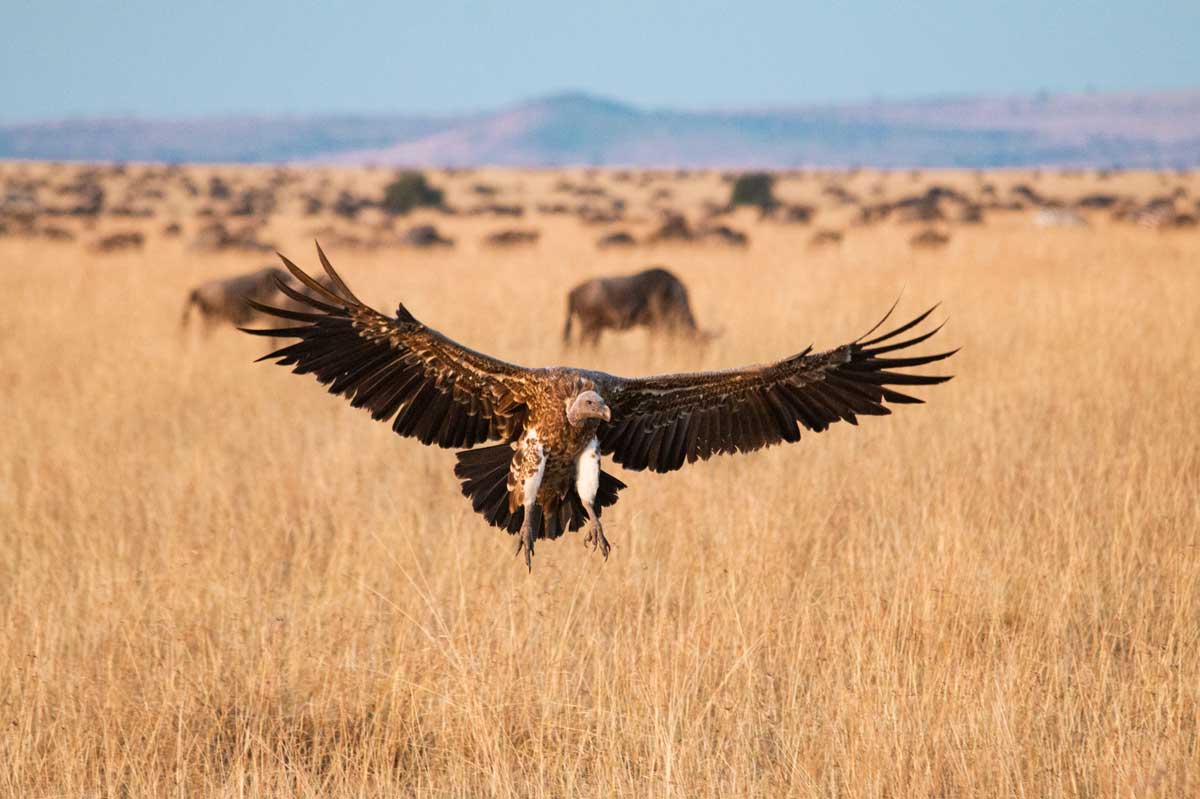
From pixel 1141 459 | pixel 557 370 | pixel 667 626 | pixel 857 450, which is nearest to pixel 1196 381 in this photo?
pixel 1141 459

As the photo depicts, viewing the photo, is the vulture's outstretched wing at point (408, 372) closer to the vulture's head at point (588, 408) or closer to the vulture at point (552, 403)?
the vulture at point (552, 403)

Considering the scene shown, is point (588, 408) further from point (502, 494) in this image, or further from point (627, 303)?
point (627, 303)

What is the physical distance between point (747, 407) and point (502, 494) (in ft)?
3.45

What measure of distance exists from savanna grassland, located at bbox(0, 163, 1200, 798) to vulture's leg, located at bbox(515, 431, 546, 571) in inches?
25.5

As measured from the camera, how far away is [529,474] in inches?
196

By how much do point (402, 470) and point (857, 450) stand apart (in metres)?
3.01

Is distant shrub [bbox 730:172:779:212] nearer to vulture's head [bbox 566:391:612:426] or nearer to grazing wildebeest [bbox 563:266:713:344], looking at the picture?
grazing wildebeest [bbox 563:266:713:344]

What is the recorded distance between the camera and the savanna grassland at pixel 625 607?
15.5ft

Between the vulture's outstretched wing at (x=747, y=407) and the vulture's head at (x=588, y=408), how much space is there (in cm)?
49

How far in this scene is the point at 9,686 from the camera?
519 centimetres

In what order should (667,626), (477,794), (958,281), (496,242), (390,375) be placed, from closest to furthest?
(477,794) → (390,375) → (667,626) → (958,281) → (496,242)

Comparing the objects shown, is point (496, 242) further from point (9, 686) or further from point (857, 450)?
point (9, 686)

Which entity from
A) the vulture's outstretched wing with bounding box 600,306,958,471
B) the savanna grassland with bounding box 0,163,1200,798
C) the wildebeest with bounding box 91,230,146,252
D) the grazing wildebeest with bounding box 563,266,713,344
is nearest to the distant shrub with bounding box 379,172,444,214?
the wildebeest with bounding box 91,230,146,252

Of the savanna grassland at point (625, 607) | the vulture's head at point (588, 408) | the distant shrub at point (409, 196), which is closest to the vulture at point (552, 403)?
the vulture's head at point (588, 408)
